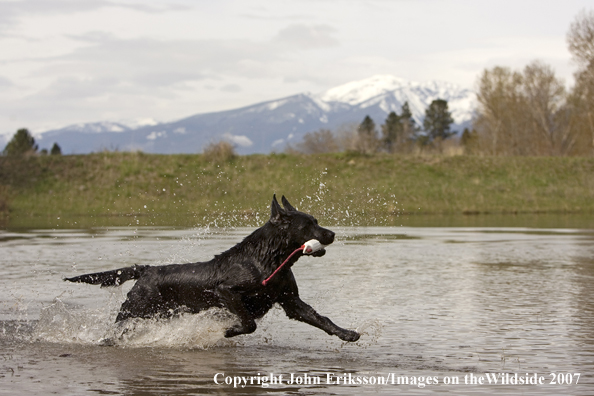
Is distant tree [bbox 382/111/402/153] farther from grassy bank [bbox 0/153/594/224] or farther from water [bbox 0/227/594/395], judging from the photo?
water [bbox 0/227/594/395]

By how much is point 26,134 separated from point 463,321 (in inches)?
2252

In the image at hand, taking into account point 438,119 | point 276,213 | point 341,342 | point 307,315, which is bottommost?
point 341,342

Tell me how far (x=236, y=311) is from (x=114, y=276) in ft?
5.93

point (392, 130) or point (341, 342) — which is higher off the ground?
point (392, 130)

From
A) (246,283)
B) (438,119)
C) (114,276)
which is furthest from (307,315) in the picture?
(438,119)

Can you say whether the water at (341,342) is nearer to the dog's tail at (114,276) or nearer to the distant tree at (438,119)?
the dog's tail at (114,276)

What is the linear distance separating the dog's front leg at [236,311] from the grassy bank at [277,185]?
78.8ft

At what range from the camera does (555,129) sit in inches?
2916

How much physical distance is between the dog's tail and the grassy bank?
23.4 metres

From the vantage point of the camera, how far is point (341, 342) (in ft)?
27.5

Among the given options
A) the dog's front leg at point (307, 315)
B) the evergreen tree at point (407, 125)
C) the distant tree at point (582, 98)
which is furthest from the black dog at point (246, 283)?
the evergreen tree at point (407, 125)

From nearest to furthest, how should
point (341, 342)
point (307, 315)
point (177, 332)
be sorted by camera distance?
point (307, 315) < point (177, 332) < point (341, 342)

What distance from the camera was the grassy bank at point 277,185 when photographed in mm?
35125

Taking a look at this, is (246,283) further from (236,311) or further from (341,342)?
(341,342)
